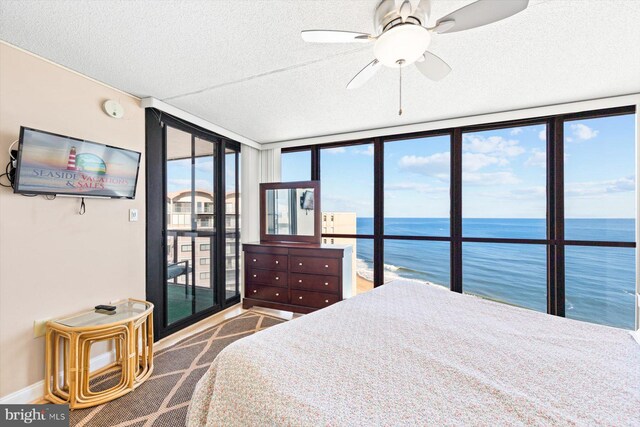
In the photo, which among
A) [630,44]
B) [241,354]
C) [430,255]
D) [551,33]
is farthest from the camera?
[430,255]

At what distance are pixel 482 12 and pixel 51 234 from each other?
309 cm

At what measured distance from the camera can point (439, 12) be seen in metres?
1.57

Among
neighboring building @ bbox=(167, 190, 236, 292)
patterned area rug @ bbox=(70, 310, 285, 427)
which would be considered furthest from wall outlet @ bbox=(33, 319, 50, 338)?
neighboring building @ bbox=(167, 190, 236, 292)

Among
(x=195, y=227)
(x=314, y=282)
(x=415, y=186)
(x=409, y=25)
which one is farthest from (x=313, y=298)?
(x=409, y=25)

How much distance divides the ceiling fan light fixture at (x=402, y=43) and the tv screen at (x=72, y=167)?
90.1 inches

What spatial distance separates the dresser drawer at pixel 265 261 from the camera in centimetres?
367

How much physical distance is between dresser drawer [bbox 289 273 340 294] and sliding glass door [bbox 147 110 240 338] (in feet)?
3.45

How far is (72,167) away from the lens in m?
2.07

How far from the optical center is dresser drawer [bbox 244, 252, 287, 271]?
3.67 m

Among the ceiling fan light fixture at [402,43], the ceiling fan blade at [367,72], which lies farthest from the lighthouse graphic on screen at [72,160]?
the ceiling fan light fixture at [402,43]

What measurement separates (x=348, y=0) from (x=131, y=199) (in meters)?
2.46

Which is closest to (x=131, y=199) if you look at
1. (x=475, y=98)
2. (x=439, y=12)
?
(x=439, y=12)

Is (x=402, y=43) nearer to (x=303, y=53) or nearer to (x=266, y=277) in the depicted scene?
(x=303, y=53)

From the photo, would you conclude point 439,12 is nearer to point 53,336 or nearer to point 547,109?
point 547,109
